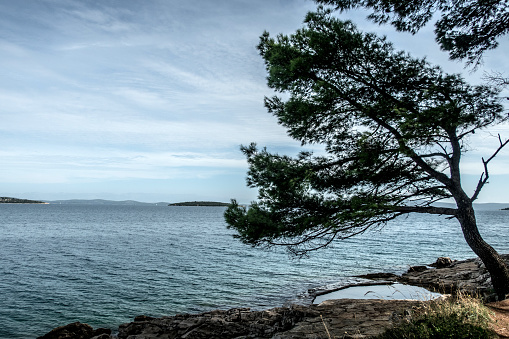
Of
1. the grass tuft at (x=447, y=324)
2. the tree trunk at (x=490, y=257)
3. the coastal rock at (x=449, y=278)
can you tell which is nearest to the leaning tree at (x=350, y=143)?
the tree trunk at (x=490, y=257)

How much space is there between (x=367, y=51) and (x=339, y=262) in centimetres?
2042

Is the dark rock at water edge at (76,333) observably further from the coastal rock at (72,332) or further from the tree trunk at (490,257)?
the tree trunk at (490,257)

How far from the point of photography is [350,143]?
990 cm

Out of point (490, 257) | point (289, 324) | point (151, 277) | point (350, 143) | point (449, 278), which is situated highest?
point (350, 143)

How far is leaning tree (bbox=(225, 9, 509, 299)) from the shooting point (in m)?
8.88

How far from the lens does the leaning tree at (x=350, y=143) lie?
8883mm

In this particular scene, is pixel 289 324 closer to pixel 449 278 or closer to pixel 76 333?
pixel 76 333

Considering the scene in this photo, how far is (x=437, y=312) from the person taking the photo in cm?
570

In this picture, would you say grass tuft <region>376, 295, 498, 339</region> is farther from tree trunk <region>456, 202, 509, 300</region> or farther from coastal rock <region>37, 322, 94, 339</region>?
coastal rock <region>37, 322, 94, 339</region>

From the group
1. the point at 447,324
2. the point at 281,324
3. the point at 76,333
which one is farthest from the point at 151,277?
the point at 447,324

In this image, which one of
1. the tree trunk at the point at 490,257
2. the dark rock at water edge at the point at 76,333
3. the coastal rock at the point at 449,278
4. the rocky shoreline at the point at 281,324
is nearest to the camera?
the rocky shoreline at the point at 281,324

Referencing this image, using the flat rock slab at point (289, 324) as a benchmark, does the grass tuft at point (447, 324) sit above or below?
above

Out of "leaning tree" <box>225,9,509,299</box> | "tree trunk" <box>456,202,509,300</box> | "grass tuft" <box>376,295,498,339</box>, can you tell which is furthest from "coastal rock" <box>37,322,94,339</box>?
"tree trunk" <box>456,202,509,300</box>

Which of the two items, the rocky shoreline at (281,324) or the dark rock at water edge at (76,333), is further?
the dark rock at water edge at (76,333)
